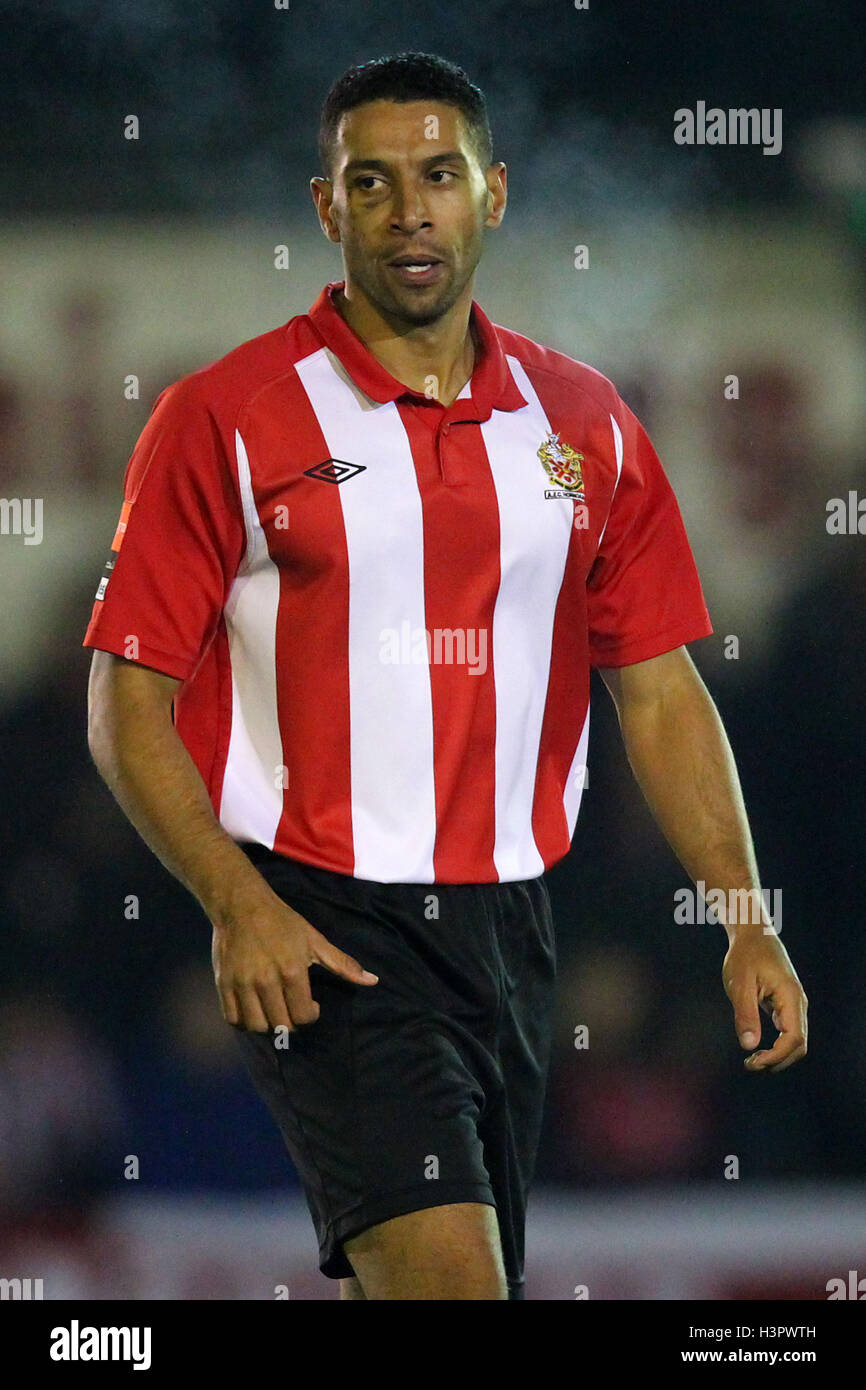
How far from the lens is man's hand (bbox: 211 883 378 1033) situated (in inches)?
76.9

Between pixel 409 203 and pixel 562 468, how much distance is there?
39 cm

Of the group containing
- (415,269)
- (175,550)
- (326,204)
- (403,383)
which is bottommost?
(175,550)

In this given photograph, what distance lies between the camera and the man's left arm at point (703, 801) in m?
2.26

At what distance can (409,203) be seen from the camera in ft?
7.33

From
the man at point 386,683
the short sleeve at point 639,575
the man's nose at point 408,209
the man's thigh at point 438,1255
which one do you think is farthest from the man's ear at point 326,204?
the man's thigh at point 438,1255

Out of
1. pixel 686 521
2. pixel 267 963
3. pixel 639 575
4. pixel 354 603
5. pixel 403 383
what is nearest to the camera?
pixel 267 963

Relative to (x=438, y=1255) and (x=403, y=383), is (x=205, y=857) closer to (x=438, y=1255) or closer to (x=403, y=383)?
(x=438, y=1255)

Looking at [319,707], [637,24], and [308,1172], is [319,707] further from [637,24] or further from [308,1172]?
[637,24]

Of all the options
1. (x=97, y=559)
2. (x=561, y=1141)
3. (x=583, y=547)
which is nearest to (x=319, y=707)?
(x=583, y=547)

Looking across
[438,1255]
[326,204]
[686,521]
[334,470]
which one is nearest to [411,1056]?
[438,1255]

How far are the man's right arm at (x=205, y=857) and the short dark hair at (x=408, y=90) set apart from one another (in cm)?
75

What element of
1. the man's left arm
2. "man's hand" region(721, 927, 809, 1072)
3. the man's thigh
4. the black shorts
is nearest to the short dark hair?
the man's left arm

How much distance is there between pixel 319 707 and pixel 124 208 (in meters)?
1.60

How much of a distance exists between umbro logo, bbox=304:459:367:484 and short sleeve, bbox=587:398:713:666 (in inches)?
15.1
